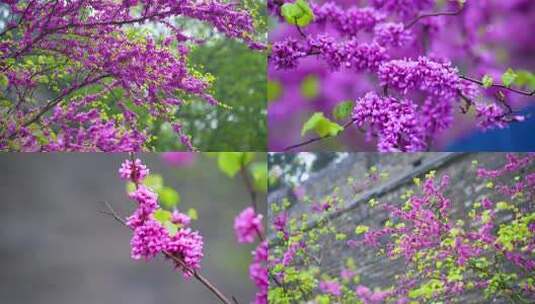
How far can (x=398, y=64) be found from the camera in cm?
276

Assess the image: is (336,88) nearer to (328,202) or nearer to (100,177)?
(328,202)

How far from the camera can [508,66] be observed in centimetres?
287

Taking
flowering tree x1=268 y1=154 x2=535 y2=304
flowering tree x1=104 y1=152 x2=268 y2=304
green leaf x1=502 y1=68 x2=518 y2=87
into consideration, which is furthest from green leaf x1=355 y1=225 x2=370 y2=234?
green leaf x1=502 y1=68 x2=518 y2=87

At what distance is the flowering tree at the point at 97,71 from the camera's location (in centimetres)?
277

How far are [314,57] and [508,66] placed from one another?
76cm

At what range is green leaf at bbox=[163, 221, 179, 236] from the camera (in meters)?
2.30

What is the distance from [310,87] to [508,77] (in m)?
0.76

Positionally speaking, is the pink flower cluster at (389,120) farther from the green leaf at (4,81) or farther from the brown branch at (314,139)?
the green leaf at (4,81)

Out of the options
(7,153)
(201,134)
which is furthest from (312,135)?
(7,153)

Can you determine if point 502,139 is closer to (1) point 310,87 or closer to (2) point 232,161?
(1) point 310,87

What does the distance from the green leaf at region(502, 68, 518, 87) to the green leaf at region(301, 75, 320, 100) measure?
2.34ft

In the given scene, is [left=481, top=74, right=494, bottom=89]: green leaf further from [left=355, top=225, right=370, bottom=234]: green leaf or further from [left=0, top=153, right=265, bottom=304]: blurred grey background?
[left=0, top=153, right=265, bottom=304]: blurred grey background

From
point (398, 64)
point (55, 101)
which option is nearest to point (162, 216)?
point (55, 101)

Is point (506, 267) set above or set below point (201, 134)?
below
